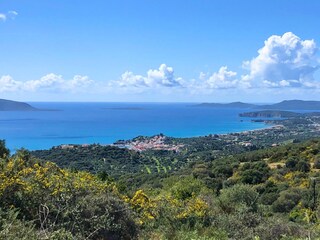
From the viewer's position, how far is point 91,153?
7044 centimetres

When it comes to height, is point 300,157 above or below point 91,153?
above

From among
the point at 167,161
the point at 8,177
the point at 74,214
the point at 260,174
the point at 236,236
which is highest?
the point at 8,177

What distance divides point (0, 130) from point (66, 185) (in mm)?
119060

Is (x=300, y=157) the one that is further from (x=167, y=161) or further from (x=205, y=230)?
(x=167, y=161)

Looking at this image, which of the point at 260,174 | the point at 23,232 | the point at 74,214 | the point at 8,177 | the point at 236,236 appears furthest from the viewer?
the point at 260,174

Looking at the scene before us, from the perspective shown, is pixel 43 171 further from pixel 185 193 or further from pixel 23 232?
pixel 185 193

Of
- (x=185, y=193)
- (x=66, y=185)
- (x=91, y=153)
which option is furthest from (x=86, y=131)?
(x=66, y=185)

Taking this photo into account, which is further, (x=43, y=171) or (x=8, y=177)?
(x=43, y=171)

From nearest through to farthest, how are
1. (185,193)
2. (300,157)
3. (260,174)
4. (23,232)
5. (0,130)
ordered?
(23,232), (185,193), (260,174), (300,157), (0,130)

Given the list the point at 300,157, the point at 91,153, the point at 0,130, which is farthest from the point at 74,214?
the point at 0,130

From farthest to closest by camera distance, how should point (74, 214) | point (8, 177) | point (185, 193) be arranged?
point (185, 193)
point (8, 177)
point (74, 214)

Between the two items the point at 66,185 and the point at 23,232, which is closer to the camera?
the point at 23,232

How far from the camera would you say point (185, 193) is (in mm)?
16203

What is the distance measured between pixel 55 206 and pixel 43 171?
160 centimetres
